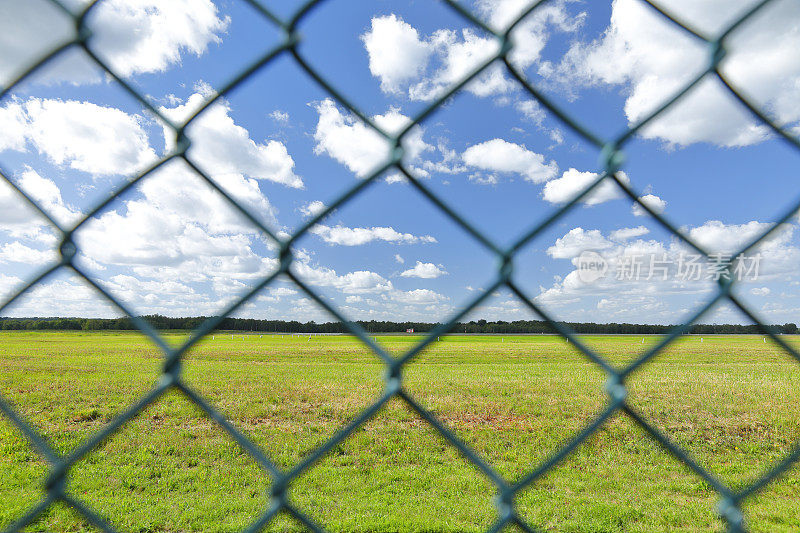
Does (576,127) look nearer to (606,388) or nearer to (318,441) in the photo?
(606,388)

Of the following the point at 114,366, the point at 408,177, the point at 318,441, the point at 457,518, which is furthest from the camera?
the point at 114,366

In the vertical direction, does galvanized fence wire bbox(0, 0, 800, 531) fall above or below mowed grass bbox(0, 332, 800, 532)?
above

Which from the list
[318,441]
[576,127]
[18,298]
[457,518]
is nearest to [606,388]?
[576,127]

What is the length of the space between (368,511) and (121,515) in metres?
2.10

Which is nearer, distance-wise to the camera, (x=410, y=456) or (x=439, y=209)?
(x=439, y=209)

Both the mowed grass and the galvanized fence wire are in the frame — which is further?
the mowed grass

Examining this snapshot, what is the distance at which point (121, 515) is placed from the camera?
4305mm

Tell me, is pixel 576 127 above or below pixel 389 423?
above

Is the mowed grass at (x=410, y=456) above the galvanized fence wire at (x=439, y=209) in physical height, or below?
below

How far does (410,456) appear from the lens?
5.69 m

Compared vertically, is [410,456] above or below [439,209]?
below

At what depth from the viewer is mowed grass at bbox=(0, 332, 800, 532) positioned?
14.1 feet

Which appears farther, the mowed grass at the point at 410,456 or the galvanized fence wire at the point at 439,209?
the mowed grass at the point at 410,456

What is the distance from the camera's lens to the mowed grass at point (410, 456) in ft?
14.1
